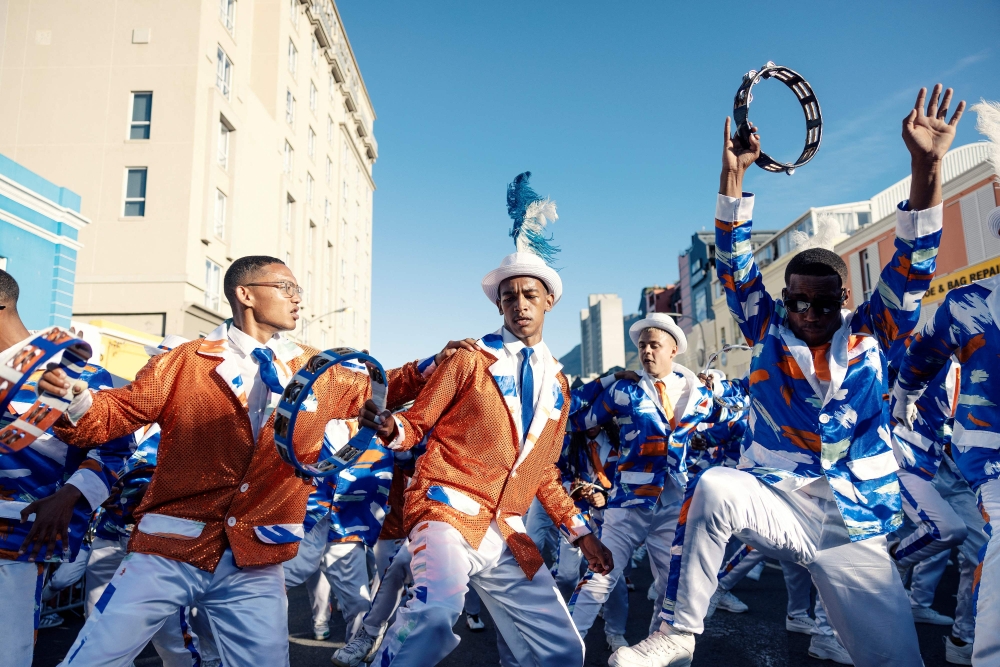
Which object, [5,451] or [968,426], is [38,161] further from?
[968,426]

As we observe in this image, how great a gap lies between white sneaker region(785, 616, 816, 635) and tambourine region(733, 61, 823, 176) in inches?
148

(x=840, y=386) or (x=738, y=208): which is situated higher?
(x=738, y=208)

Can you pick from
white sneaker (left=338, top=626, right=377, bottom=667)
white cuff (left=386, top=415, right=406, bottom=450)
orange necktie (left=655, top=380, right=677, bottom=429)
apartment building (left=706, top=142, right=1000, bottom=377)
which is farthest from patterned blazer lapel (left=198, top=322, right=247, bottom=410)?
apartment building (left=706, top=142, right=1000, bottom=377)

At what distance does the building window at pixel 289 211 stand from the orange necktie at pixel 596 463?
31.6m

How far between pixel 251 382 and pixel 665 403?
347cm

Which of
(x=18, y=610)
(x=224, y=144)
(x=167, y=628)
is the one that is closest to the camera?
(x=18, y=610)

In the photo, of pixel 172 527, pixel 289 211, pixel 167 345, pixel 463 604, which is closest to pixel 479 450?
pixel 463 604

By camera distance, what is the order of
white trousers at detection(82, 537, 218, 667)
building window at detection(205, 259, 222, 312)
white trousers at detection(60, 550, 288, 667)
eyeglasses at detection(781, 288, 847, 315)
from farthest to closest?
building window at detection(205, 259, 222, 312)
white trousers at detection(82, 537, 218, 667)
eyeglasses at detection(781, 288, 847, 315)
white trousers at detection(60, 550, 288, 667)

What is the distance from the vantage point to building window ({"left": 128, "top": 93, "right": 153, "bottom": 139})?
2470 centimetres

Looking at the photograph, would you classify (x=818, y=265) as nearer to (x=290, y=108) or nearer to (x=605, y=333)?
(x=290, y=108)

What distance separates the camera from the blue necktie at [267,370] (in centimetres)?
329

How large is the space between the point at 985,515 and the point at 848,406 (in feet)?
2.14

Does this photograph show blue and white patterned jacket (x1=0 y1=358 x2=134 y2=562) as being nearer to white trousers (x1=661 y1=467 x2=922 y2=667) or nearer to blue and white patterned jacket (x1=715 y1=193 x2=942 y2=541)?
white trousers (x1=661 y1=467 x2=922 y2=667)

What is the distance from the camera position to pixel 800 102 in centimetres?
383
